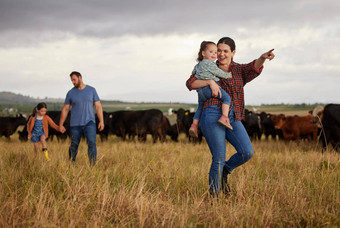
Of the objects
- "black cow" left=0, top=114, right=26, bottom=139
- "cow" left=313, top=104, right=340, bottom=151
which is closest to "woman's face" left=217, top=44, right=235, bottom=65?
"cow" left=313, top=104, right=340, bottom=151

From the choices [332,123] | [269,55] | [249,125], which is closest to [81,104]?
[269,55]

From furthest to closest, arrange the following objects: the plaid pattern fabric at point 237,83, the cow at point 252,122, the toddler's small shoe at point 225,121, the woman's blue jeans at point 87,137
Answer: the cow at point 252,122 < the woman's blue jeans at point 87,137 < the plaid pattern fabric at point 237,83 < the toddler's small shoe at point 225,121

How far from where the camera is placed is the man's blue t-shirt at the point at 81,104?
695 centimetres

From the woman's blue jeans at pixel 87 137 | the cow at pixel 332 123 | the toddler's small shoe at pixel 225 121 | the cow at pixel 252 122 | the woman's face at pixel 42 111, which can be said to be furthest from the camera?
the cow at pixel 252 122

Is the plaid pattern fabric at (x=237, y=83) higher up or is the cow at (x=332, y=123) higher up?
the plaid pattern fabric at (x=237, y=83)

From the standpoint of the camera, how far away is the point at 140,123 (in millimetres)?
15906

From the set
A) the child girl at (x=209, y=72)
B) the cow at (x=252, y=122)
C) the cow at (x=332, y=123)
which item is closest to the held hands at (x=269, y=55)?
the child girl at (x=209, y=72)

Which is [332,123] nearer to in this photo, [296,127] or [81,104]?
[296,127]

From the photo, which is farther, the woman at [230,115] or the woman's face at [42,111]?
the woman's face at [42,111]

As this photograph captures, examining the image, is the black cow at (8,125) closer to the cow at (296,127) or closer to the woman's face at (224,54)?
the cow at (296,127)

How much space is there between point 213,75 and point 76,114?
3.83 meters

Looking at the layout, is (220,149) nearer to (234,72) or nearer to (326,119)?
(234,72)

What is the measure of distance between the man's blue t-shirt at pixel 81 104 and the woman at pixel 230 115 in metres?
3.29

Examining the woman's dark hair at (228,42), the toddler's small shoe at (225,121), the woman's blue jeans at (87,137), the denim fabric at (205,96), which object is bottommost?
the woman's blue jeans at (87,137)
